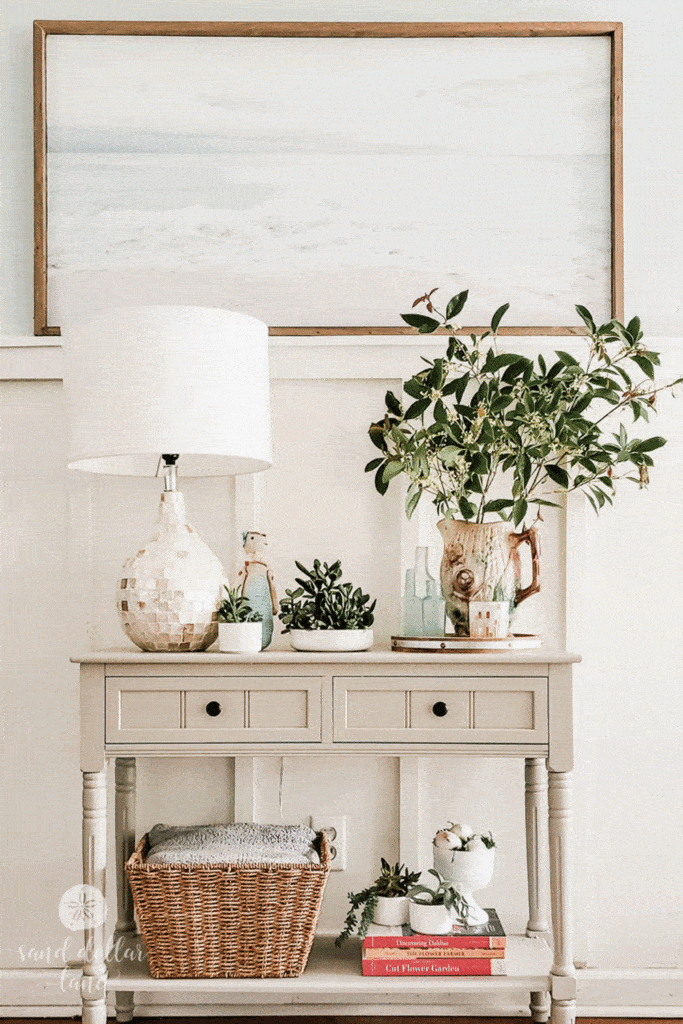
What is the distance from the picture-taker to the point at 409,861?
6.84ft

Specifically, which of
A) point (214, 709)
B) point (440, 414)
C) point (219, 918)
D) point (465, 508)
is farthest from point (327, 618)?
point (219, 918)

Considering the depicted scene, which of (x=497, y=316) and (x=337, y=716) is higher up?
(x=497, y=316)

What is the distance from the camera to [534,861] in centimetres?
201

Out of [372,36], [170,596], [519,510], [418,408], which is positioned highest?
[372,36]

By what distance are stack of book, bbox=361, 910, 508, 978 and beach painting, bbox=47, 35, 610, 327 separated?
1.33 m

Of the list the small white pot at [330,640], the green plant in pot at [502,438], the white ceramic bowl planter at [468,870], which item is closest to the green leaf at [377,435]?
the green plant in pot at [502,438]

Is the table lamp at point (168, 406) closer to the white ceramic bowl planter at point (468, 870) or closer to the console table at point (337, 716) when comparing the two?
the console table at point (337, 716)

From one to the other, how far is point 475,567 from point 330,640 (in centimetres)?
33

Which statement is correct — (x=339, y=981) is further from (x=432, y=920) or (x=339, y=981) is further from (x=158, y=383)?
(x=158, y=383)

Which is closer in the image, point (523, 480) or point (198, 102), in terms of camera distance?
point (523, 480)

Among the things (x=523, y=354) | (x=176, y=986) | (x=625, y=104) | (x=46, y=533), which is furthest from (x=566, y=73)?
(x=176, y=986)

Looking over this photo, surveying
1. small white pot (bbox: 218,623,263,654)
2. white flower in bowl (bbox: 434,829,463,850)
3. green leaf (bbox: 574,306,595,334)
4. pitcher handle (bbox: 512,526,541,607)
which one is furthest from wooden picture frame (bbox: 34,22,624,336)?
white flower in bowl (bbox: 434,829,463,850)

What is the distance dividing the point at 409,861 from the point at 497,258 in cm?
141

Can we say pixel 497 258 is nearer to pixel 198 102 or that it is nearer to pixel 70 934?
pixel 198 102
